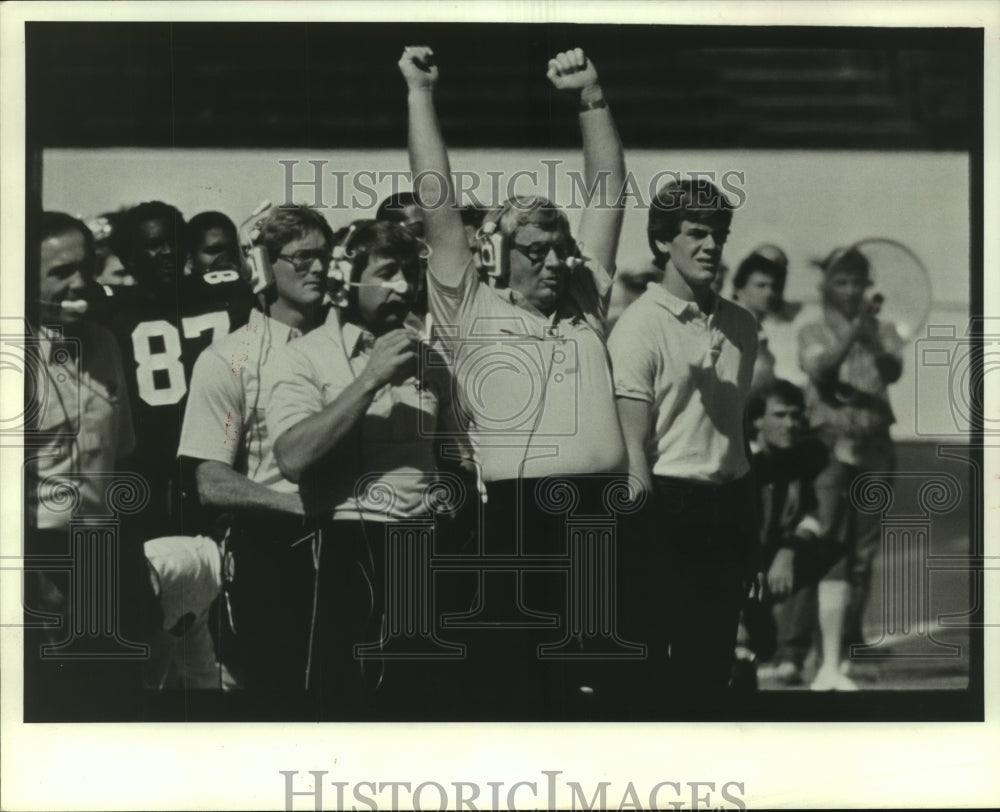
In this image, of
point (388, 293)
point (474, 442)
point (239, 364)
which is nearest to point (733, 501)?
point (474, 442)

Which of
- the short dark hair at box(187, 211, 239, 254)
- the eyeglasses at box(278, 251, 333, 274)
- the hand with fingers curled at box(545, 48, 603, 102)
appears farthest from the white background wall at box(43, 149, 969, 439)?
the hand with fingers curled at box(545, 48, 603, 102)

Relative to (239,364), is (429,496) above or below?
below

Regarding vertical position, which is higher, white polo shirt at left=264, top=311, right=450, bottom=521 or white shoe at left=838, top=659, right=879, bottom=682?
white polo shirt at left=264, top=311, right=450, bottom=521

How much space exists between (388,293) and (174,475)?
1.03 m

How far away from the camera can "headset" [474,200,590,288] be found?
15.3 feet

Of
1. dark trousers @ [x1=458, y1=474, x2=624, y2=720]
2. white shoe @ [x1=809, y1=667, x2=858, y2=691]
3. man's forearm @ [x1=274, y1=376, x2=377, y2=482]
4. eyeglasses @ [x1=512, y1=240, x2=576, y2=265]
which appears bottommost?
white shoe @ [x1=809, y1=667, x2=858, y2=691]

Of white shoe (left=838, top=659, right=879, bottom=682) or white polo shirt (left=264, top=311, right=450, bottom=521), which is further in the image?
white shoe (left=838, top=659, right=879, bottom=682)

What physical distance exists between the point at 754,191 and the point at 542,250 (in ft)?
2.68

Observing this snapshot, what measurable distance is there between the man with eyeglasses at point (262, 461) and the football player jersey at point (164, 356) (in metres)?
0.05

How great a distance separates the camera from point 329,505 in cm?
463

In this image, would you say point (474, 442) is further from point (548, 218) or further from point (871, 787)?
point (871, 787)

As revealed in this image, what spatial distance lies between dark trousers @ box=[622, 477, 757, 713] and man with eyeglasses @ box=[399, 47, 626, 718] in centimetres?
20

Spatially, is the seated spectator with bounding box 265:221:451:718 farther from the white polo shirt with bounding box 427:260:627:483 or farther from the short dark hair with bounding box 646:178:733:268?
the short dark hair with bounding box 646:178:733:268

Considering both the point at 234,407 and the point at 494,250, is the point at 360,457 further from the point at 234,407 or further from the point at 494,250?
the point at 494,250
